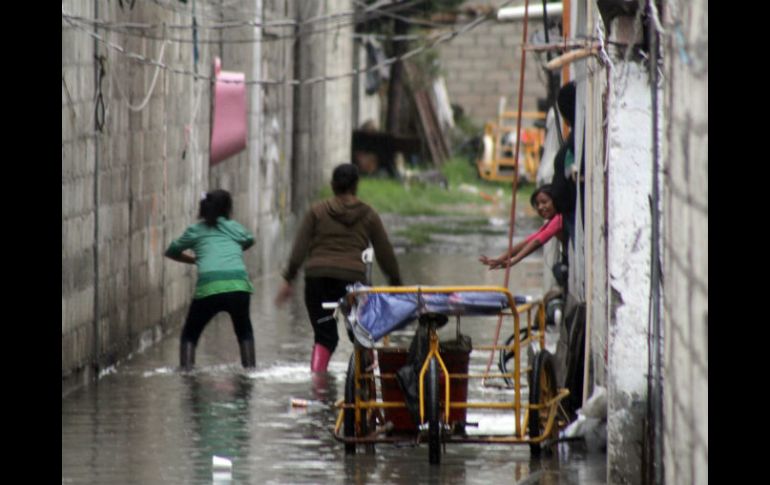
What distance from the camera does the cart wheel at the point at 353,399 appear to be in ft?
31.7

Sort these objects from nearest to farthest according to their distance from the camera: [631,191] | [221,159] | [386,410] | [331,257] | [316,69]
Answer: [631,191]
[386,410]
[331,257]
[221,159]
[316,69]

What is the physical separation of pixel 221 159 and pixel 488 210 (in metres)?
12.0

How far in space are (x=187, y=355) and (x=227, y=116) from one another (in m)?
5.55

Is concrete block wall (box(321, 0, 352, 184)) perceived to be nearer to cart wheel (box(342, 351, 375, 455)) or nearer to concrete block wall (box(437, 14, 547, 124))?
concrete block wall (box(437, 14, 547, 124))

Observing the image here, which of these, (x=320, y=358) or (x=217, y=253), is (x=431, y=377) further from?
(x=217, y=253)

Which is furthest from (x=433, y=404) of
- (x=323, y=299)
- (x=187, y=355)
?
(x=187, y=355)

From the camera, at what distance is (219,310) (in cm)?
1303

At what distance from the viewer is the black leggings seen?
13016mm

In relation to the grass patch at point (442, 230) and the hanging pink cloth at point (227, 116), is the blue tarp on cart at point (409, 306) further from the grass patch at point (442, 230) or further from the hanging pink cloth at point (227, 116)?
→ the grass patch at point (442, 230)

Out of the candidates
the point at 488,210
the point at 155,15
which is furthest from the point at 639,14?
the point at 488,210

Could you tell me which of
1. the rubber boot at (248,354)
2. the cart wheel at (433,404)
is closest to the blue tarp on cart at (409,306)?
the cart wheel at (433,404)
